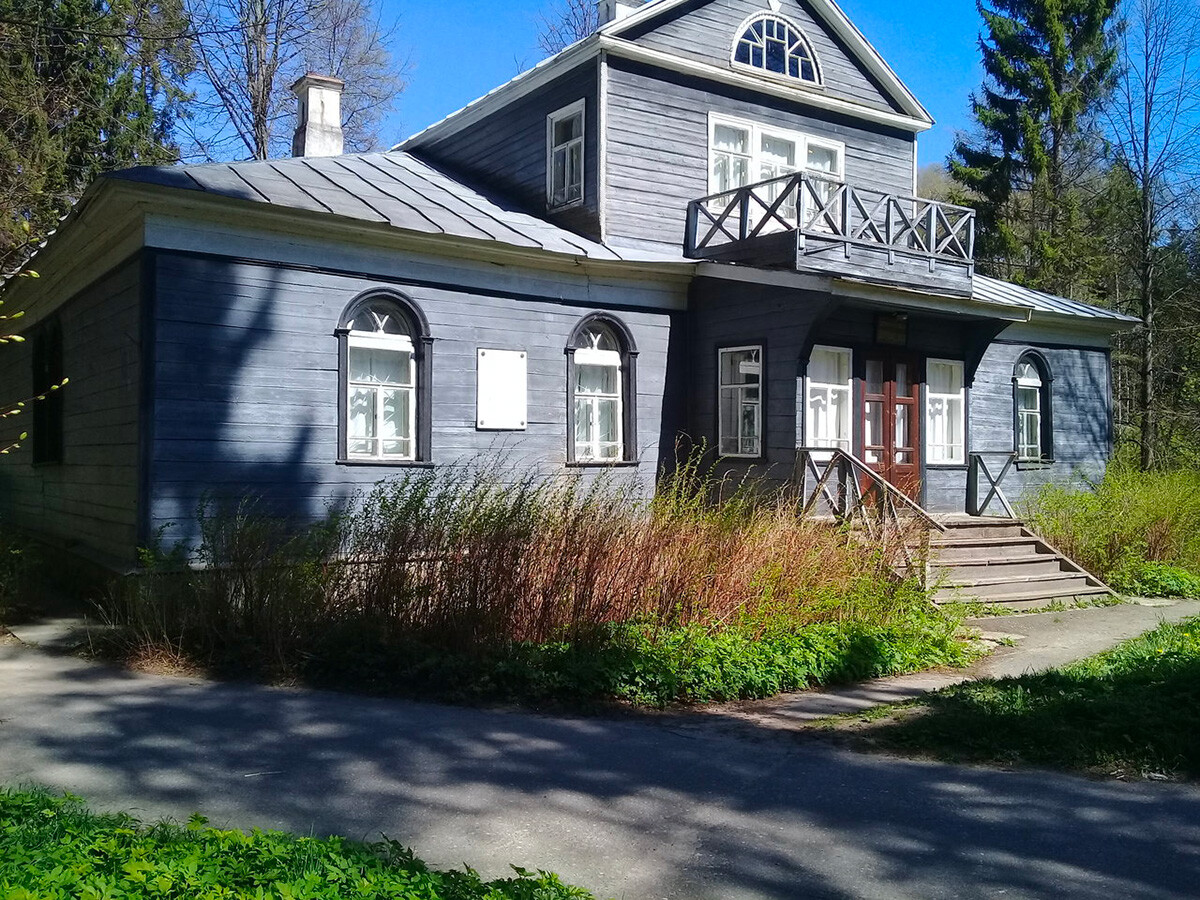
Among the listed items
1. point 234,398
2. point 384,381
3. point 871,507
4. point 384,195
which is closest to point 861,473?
point 871,507

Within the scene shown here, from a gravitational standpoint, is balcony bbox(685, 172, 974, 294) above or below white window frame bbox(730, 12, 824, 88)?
below

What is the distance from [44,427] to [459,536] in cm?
935

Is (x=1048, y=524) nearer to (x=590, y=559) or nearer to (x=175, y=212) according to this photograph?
(x=590, y=559)

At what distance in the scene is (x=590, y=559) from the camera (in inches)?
340

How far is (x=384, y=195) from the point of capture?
13.2 metres

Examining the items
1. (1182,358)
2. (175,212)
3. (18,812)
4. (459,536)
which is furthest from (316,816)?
(1182,358)

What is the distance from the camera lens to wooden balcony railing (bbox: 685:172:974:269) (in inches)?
535

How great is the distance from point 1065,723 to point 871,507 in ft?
20.3

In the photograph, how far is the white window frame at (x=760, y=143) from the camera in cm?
1606

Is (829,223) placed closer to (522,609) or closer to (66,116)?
(522,609)

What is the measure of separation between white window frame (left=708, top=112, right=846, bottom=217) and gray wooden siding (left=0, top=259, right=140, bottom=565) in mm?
8813

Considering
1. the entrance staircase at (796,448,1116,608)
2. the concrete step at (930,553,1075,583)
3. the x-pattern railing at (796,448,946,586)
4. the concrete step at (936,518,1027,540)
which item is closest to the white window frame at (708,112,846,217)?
the x-pattern railing at (796,448,946,586)

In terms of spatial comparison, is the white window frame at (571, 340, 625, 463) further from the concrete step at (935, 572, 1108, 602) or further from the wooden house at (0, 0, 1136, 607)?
the concrete step at (935, 572, 1108, 602)

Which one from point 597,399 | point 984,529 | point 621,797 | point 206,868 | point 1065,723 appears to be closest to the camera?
point 206,868
